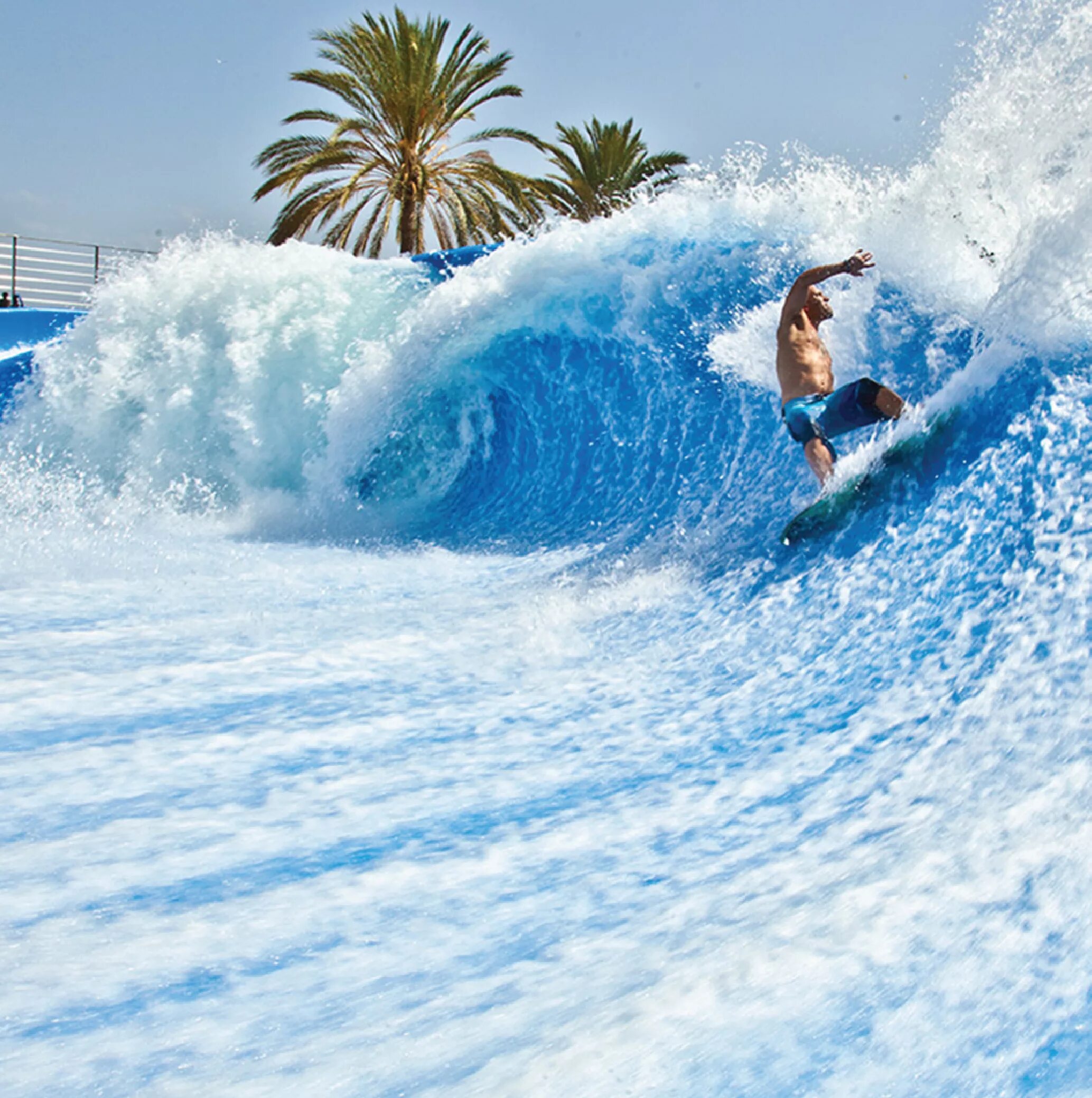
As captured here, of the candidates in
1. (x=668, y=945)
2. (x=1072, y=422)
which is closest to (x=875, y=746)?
(x=668, y=945)

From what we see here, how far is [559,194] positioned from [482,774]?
19703 millimetres

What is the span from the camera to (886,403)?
404 cm

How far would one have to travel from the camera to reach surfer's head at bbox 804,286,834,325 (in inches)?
180

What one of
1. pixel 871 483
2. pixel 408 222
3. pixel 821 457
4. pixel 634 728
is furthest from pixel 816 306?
pixel 408 222

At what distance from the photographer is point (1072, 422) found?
3.67 metres

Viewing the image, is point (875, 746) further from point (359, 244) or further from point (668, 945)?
point (359, 244)

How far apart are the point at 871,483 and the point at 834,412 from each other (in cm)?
34

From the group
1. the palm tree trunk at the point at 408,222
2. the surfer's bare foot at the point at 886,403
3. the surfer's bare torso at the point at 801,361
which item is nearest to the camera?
the surfer's bare foot at the point at 886,403

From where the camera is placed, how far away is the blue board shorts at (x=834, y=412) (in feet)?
13.3

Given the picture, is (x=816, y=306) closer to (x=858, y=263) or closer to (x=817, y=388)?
(x=858, y=263)

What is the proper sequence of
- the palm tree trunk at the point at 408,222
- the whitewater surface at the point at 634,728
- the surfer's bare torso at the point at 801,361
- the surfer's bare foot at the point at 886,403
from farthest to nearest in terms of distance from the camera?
the palm tree trunk at the point at 408,222
the surfer's bare torso at the point at 801,361
the surfer's bare foot at the point at 886,403
the whitewater surface at the point at 634,728

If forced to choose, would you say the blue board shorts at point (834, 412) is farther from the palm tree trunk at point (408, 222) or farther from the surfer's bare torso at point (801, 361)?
the palm tree trunk at point (408, 222)

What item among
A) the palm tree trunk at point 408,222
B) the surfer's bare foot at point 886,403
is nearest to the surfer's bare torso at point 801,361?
the surfer's bare foot at point 886,403

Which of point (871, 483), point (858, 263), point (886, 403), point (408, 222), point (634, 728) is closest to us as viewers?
point (634, 728)
